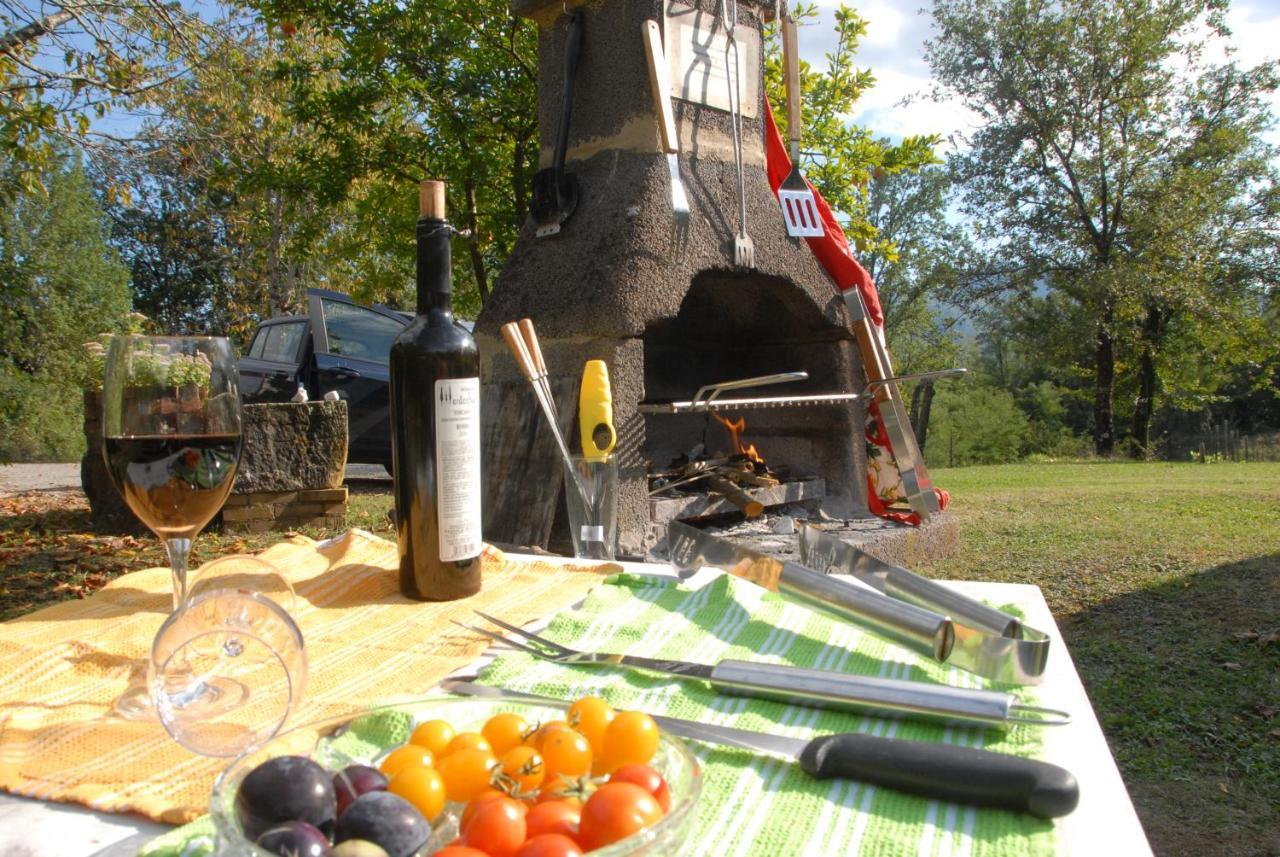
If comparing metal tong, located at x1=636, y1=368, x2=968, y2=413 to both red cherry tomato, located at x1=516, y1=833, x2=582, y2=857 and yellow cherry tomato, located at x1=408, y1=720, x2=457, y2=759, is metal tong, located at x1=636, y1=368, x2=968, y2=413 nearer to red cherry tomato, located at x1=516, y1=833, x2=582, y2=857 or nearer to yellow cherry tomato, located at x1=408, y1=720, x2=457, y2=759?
yellow cherry tomato, located at x1=408, y1=720, x2=457, y2=759

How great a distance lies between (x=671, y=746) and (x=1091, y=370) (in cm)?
2354

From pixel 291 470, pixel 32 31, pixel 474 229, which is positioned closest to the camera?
pixel 32 31

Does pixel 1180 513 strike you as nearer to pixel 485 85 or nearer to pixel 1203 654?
pixel 1203 654

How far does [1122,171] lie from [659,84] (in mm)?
18597

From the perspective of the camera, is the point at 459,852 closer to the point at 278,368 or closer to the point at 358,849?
the point at 358,849

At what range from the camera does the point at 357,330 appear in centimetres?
842

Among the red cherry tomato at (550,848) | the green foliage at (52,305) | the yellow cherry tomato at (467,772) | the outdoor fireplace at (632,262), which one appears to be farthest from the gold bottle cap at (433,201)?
the green foliage at (52,305)

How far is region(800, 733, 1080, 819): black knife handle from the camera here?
24.4 inches

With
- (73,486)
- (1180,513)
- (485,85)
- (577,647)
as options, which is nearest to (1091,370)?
(1180,513)

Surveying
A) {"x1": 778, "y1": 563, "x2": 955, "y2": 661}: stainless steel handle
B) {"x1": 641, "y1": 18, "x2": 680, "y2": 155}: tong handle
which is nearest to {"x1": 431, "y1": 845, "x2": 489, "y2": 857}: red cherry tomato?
{"x1": 778, "y1": 563, "x2": 955, "y2": 661}: stainless steel handle

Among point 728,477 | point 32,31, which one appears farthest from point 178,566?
point 32,31

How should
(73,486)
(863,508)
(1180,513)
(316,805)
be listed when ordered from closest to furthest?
(316,805) → (863,508) → (1180,513) → (73,486)

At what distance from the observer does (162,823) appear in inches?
26.2

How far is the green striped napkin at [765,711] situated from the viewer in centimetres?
61
